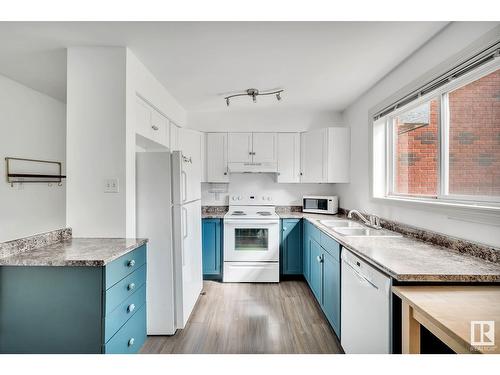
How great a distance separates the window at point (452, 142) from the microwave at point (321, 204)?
1.07 meters

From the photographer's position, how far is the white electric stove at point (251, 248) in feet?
10.8

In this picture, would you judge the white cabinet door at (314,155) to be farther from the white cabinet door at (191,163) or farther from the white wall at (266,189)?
the white cabinet door at (191,163)

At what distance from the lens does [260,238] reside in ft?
11.0

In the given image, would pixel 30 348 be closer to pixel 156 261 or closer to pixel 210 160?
pixel 156 261

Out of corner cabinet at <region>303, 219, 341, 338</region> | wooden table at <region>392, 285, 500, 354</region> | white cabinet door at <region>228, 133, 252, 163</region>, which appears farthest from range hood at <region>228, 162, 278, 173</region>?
wooden table at <region>392, 285, 500, 354</region>

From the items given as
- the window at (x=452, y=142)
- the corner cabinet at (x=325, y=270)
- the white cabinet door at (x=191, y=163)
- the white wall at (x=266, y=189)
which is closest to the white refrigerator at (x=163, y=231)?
the white cabinet door at (x=191, y=163)

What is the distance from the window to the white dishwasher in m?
0.82

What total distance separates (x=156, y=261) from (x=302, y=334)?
1414mm

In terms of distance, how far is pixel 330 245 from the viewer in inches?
87.0

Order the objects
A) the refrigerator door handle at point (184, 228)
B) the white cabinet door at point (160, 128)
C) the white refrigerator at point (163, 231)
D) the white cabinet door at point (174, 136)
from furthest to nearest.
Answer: the white cabinet door at point (174, 136) → the white cabinet door at point (160, 128) → the refrigerator door handle at point (184, 228) → the white refrigerator at point (163, 231)

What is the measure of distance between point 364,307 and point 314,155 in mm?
2362

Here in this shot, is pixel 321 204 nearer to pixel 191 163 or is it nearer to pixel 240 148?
pixel 240 148

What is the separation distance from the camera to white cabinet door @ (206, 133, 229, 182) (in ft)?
11.9
